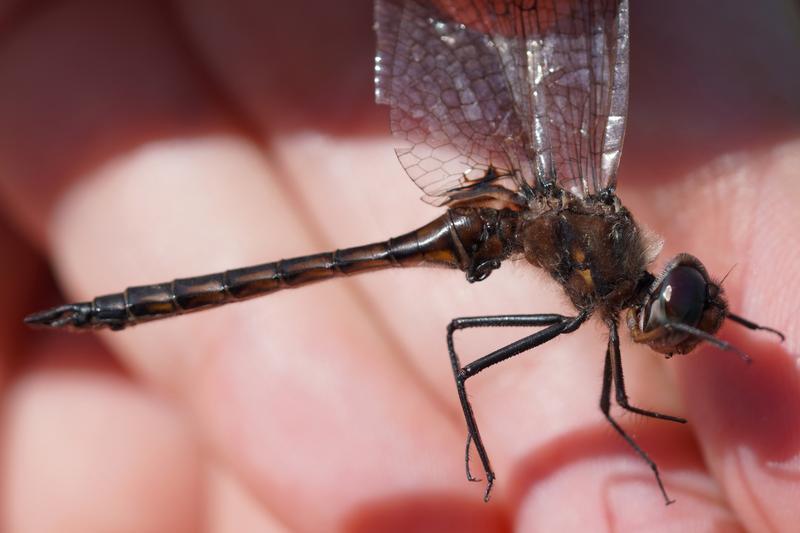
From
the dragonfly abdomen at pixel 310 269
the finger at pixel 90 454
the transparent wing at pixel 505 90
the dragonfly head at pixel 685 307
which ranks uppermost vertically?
the transparent wing at pixel 505 90

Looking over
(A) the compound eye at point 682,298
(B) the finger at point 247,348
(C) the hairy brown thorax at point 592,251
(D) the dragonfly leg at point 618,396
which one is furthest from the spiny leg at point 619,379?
(B) the finger at point 247,348

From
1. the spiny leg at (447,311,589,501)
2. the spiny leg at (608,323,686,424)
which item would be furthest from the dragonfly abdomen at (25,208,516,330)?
the spiny leg at (608,323,686,424)

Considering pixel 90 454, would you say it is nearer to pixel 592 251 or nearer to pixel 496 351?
pixel 496 351

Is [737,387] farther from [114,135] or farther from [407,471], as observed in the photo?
[114,135]

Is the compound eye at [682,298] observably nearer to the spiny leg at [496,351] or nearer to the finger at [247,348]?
the spiny leg at [496,351]

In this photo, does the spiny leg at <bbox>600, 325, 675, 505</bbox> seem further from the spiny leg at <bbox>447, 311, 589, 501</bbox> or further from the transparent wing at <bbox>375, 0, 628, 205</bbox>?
the transparent wing at <bbox>375, 0, 628, 205</bbox>

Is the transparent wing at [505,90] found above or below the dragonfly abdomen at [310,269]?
above

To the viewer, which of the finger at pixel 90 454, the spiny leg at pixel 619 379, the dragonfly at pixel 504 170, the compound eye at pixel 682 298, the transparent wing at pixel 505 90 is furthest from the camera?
the finger at pixel 90 454

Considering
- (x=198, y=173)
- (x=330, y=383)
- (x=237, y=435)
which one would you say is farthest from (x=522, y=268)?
(x=198, y=173)
